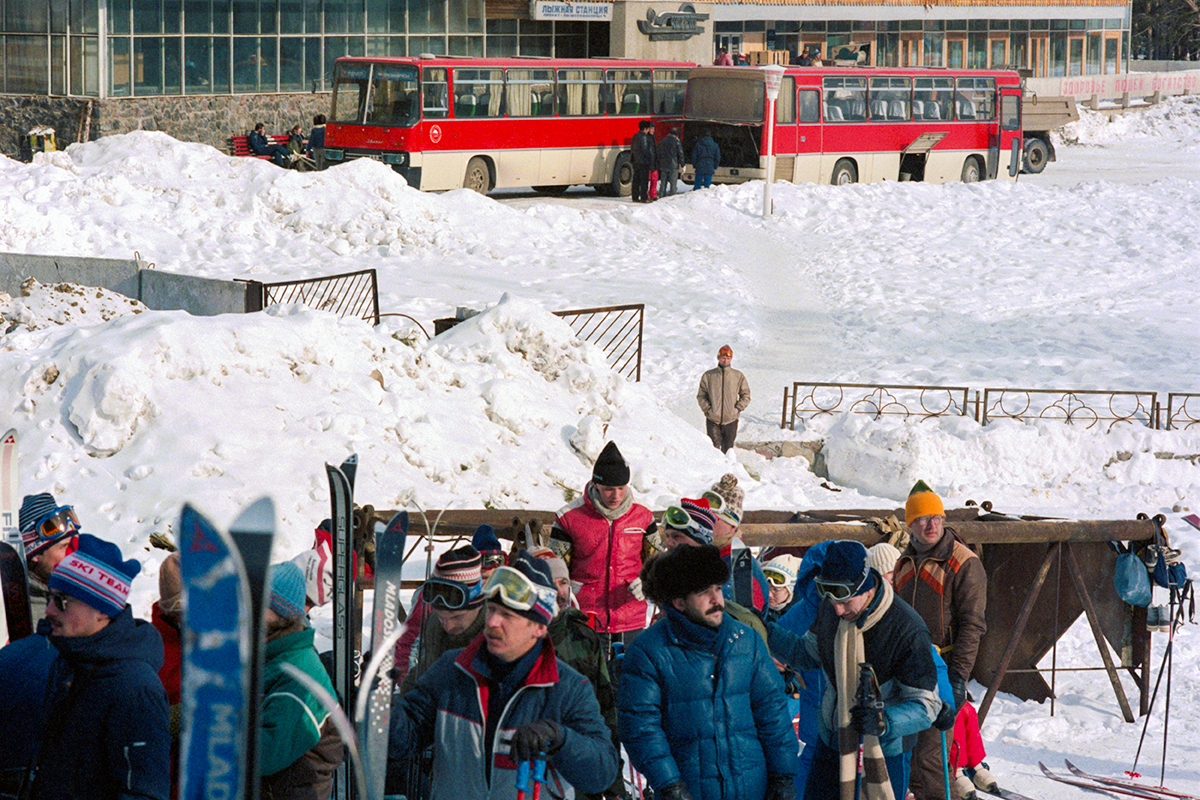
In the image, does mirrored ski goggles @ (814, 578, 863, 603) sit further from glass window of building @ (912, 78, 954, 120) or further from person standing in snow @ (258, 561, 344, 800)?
glass window of building @ (912, 78, 954, 120)

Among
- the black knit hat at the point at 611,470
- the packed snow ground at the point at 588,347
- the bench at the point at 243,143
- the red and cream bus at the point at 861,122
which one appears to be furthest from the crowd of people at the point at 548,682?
the bench at the point at 243,143

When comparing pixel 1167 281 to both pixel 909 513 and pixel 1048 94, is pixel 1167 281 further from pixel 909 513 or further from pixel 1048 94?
pixel 1048 94

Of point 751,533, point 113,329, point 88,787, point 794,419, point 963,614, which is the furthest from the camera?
point 794,419

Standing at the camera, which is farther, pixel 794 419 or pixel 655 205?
pixel 655 205

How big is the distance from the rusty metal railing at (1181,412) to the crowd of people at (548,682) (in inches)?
350

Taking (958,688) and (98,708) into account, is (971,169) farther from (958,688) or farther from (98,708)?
(98,708)

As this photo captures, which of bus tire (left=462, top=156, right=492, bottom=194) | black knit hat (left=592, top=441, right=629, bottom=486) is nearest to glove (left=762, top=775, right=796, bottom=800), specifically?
black knit hat (left=592, top=441, right=629, bottom=486)

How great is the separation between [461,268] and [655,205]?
506 cm

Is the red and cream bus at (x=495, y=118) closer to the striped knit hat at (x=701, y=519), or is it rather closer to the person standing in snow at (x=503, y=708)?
the striped knit hat at (x=701, y=519)

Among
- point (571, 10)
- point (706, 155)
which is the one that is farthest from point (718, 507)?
point (571, 10)

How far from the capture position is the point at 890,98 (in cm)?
2675

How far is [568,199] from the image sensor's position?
25406 millimetres

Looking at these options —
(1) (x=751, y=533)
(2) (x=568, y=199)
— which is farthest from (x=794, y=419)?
(2) (x=568, y=199)

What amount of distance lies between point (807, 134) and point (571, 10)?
1021 cm
